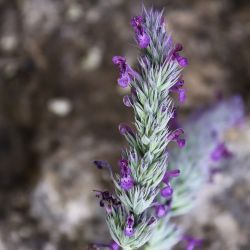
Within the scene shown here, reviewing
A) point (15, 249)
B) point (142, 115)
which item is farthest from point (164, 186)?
point (15, 249)

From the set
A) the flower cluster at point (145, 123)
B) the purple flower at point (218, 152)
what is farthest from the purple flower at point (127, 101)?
the purple flower at point (218, 152)

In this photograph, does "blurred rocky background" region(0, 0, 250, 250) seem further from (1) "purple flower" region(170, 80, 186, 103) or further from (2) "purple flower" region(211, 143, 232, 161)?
(1) "purple flower" region(170, 80, 186, 103)

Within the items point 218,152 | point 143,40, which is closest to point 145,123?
point 143,40

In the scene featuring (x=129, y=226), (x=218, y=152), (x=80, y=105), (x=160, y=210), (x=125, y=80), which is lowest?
(x=129, y=226)

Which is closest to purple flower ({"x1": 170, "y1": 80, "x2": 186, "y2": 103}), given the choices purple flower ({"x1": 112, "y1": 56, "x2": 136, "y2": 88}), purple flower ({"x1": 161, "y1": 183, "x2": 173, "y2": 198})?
purple flower ({"x1": 112, "y1": 56, "x2": 136, "y2": 88})

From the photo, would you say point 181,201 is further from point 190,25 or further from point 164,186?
point 190,25

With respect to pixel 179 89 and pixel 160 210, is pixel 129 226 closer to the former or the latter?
pixel 160 210
